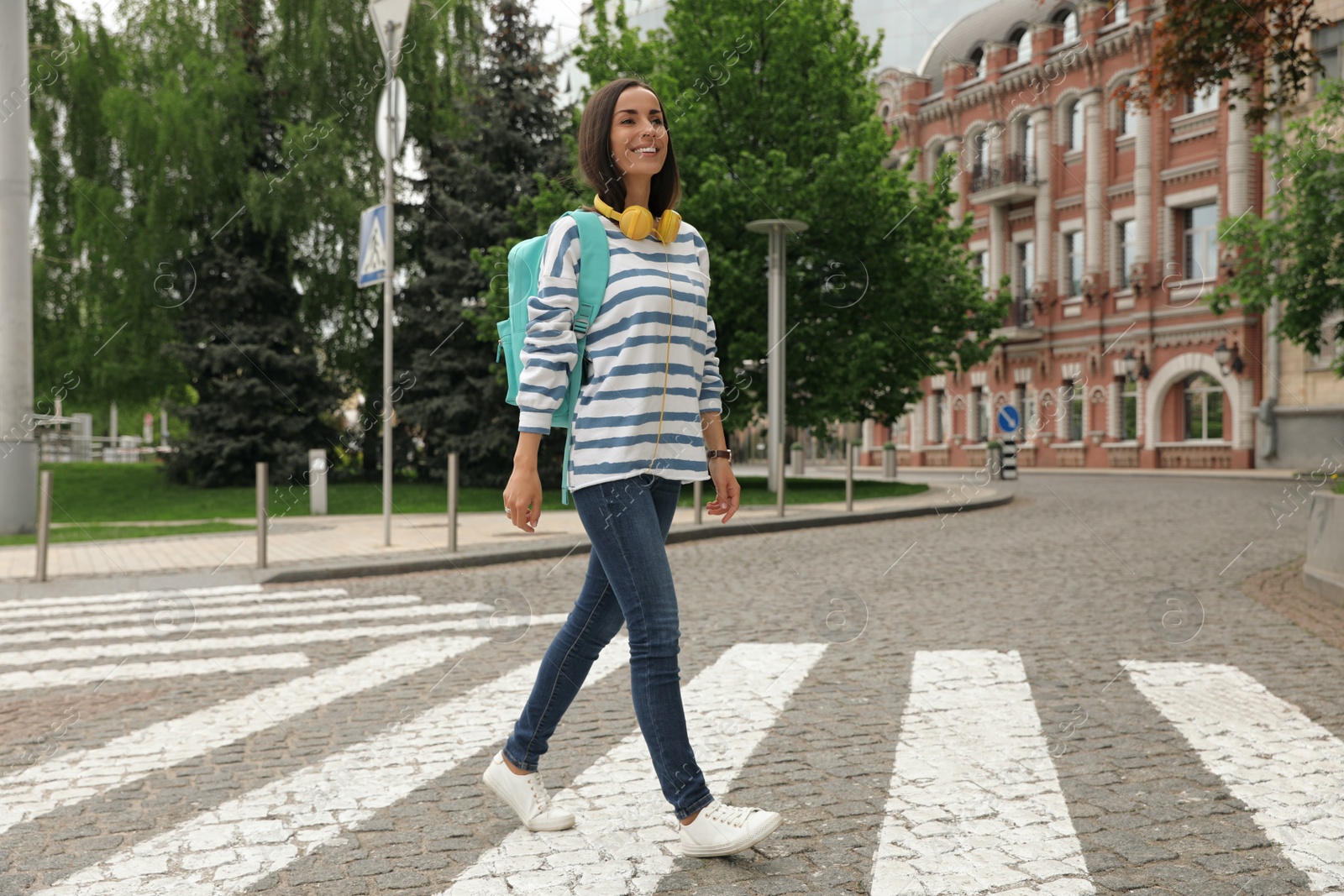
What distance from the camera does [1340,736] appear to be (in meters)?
4.50

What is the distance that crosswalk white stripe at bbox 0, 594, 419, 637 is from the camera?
25.8 feet

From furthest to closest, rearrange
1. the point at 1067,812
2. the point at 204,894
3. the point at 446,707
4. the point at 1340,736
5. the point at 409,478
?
the point at 409,478, the point at 446,707, the point at 1340,736, the point at 1067,812, the point at 204,894

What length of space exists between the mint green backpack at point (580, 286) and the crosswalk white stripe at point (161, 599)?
19.7 ft

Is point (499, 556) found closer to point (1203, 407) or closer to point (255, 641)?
point (255, 641)

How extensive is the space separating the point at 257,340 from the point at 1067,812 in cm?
2168

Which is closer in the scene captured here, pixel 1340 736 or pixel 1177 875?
pixel 1177 875

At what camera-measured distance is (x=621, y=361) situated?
310 cm

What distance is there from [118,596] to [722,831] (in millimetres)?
7514

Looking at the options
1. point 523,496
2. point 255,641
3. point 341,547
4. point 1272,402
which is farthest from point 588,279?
point 1272,402

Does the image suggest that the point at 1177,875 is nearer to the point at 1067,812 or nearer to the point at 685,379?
the point at 1067,812

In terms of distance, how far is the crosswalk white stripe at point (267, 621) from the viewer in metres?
7.27

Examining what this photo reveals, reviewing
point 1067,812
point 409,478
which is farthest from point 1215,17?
point 409,478

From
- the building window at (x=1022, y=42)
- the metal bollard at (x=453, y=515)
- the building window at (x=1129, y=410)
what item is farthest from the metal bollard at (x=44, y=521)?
the building window at (x=1022, y=42)

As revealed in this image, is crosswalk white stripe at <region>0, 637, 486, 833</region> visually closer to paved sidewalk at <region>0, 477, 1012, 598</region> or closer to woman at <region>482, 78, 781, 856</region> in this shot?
woman at <region>482, 78, 781, 856</region>
